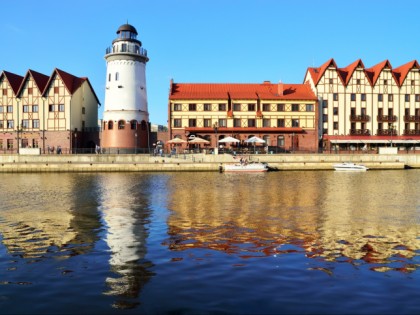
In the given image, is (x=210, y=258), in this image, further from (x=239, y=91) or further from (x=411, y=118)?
(x=411, y=118)

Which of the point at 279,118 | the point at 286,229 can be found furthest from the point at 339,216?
the point at 279,118

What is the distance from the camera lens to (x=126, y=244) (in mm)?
14461

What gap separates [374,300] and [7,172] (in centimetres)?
5737

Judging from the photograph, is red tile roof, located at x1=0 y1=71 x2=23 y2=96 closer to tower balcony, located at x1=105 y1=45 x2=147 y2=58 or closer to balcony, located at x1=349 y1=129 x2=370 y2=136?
tower balcony, located at x1=105 y1=45 x2=147 y2=58

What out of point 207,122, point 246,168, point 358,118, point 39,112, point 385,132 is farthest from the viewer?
point 385,132

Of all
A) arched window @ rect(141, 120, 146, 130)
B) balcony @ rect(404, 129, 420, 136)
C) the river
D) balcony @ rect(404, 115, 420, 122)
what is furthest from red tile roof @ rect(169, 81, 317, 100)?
the river

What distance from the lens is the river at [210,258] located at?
351 inches

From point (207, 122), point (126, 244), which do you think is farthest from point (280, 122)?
point (126, 244)

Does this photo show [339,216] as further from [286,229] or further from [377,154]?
[377,154]

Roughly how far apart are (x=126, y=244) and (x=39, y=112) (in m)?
63.7

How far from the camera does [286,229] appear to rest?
1683 centimetres

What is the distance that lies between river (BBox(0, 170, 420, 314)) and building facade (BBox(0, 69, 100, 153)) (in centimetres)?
4830

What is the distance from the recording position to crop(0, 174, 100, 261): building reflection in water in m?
13.7

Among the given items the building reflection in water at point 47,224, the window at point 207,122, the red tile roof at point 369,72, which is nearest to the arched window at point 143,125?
the window at point 207,122
